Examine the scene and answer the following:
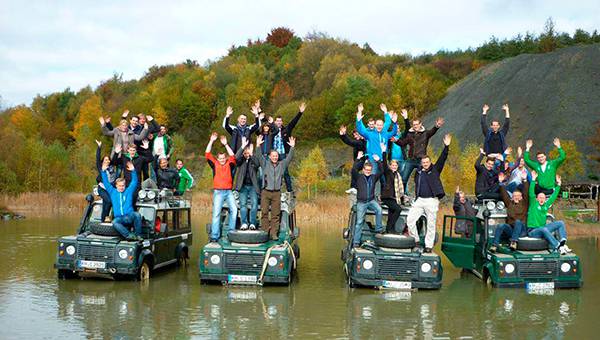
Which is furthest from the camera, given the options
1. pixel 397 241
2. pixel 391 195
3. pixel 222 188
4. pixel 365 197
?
pixel 222 188

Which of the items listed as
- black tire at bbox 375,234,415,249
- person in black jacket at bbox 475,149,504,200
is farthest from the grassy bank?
black tire at bbox 375,234,415,249

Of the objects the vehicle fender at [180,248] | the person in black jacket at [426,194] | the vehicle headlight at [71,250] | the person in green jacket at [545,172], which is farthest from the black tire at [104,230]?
the person in green jacket at [545,172]

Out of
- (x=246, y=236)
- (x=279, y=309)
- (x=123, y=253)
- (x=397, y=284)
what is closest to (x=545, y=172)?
(x=397, y=284)

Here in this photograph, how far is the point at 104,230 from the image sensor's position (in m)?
16.1

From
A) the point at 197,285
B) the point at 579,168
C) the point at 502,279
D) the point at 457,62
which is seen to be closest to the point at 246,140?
the point at 197,285

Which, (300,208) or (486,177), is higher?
(486,177)

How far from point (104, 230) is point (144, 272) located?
53.1 inches

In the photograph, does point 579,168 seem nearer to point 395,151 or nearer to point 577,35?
point 395,151

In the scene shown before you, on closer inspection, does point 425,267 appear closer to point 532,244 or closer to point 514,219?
point 532,244

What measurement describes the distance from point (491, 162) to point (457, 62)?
92173mm

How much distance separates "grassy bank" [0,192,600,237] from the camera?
3403 cm

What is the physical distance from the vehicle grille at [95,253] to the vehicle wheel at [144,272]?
906 mm

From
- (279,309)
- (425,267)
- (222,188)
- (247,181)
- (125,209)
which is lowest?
(279,309)

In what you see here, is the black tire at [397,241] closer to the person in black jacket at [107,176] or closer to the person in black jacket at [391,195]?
the person in black jacket at [391,195]
